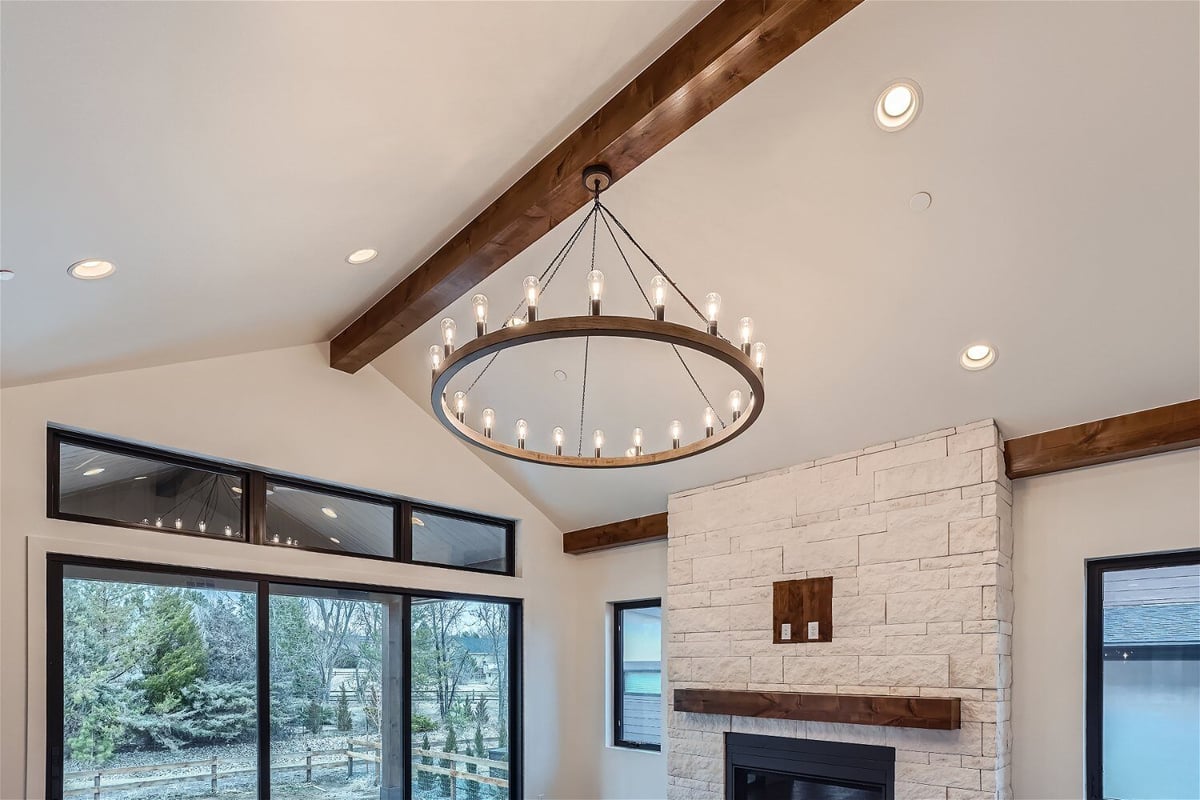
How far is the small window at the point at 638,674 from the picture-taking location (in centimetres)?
691

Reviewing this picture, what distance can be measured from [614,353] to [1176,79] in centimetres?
310

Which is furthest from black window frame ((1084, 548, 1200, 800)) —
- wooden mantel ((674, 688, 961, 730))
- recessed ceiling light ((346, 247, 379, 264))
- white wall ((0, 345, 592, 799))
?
recessed ceiling light ((346, 247, 379, 264))

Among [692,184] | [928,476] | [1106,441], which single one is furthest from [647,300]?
[1106,441]

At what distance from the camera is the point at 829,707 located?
5188 mm

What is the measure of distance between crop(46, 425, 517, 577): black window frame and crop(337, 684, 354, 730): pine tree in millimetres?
907

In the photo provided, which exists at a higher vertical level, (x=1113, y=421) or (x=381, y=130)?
(x=381, y=130)

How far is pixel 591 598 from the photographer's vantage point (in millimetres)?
7539

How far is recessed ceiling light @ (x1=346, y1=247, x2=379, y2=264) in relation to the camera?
14.1 ft

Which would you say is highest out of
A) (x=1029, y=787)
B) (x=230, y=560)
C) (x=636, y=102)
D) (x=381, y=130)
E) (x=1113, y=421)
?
(x=636, y=102)

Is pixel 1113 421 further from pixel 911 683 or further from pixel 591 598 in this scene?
pixel 591 598

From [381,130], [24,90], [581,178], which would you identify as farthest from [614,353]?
[24,90]

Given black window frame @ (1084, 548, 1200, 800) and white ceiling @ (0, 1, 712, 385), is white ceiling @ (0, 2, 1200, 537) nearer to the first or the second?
white ceiling @ (0, 1, 712, 385)

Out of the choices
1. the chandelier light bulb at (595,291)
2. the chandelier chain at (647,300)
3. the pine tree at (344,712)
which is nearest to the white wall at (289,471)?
the pine tree at (344,712)

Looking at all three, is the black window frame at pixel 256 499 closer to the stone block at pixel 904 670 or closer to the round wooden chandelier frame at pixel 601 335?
the round wooden chandelier frame at pixel 601 335
